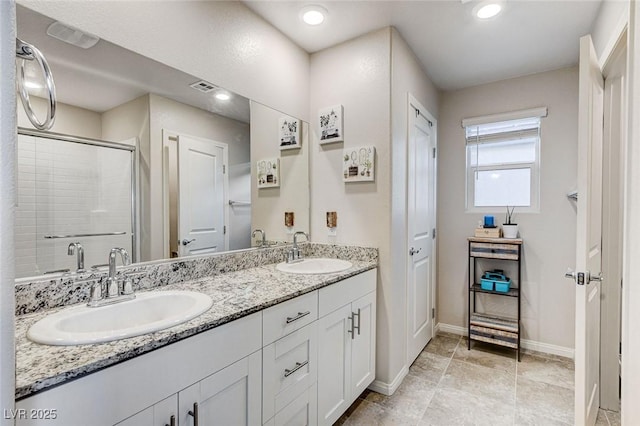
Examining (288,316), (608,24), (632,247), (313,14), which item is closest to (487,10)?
(608,24)

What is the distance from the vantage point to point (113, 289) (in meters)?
1.18

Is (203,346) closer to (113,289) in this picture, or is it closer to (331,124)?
(113,289)

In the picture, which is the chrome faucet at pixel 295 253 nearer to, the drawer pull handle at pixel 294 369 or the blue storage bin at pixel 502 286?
the drawer pull handle at pixel 294 369

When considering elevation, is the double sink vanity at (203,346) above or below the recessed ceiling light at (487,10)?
below

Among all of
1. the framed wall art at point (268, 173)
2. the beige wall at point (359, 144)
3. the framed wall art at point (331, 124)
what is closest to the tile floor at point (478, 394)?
the beige wall at point (359, 144)

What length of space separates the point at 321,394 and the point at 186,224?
1143 millimetres

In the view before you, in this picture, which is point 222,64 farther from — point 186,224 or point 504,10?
point 504,10

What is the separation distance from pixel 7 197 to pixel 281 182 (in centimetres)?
181

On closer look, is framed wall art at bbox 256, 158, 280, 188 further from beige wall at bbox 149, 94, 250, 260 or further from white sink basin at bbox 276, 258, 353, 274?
white sink basin at bbox 276, 258, 353, 274

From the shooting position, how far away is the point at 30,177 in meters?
1.09

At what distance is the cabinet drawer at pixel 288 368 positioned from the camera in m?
1.21

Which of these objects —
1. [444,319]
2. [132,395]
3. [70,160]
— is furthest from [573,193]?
[70,160]

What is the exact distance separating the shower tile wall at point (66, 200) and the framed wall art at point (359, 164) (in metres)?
1.37

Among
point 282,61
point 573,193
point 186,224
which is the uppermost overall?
point 282,61
